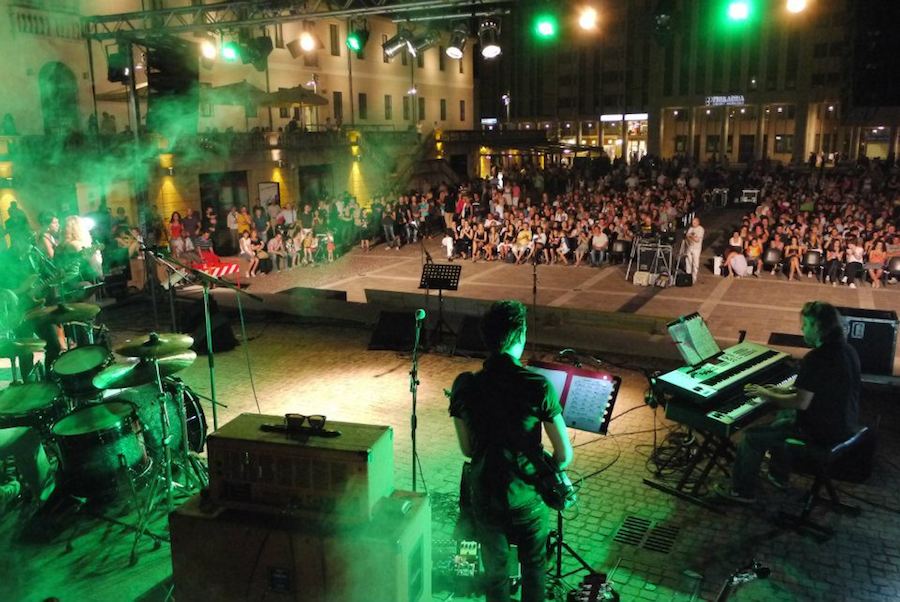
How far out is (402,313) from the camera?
1058cm

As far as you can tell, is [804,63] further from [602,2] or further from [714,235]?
[714,235]

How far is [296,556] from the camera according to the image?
322 centimetres

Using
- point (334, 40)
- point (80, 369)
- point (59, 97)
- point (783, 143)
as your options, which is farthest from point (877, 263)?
point (783, 143)

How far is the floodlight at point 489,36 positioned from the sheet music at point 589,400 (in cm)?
966

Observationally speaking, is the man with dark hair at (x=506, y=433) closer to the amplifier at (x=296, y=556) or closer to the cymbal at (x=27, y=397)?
the amplifier at (x=296, y=556)

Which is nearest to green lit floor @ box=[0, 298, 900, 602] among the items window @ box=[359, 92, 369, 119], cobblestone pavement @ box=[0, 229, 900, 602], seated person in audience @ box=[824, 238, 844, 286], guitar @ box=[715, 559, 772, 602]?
cobblestone pavement @ box=[0, 229, 900, 602]

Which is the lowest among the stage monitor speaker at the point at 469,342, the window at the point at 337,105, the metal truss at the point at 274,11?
the stage monitor speaker at the point at 469,342

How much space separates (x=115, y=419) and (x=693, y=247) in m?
13.1

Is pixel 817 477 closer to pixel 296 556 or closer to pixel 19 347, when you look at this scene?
pixel 296 556

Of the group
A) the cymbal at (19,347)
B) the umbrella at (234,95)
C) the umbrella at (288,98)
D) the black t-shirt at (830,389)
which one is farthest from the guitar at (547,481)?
the umbrella at (288,98)

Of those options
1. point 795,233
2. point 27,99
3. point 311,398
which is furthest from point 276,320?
point 27,99

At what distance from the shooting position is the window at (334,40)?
36594 millimetres

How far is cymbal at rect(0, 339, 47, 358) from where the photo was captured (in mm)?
6258

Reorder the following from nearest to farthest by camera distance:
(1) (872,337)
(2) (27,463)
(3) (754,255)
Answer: (2) (27,463) < (1) (872,337) < (3) (754,255)
